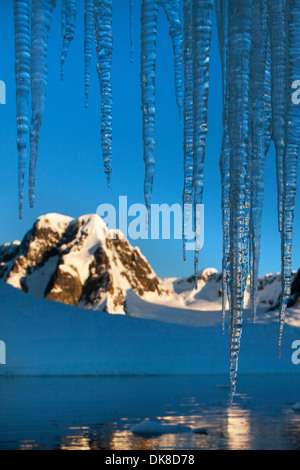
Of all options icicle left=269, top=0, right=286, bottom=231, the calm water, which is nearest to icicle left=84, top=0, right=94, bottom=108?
→ icicle left=269, top=0, right=286, bottom=231

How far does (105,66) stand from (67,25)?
0.51 m

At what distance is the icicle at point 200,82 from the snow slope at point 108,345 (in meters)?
23.9

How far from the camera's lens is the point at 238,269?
4.18 m

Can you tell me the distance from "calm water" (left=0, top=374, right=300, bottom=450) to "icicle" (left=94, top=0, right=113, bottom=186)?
4842mm

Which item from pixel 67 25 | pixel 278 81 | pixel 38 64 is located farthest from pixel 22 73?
pixel 278 81

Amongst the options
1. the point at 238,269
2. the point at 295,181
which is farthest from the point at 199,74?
the point at 238,269

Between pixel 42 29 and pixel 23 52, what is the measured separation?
10.0 inches

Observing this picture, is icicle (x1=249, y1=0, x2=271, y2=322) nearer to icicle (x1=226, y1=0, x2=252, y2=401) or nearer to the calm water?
icicle (x1=226, y1=0, x2=252, y2=401)

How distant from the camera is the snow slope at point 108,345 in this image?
91.7 feet

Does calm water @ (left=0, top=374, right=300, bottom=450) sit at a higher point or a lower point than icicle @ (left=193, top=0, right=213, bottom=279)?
lower

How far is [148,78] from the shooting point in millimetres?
4160

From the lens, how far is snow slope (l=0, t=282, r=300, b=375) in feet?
91.7

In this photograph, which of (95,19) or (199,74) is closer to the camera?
(199,74)

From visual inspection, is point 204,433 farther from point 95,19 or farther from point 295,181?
point 95,19
